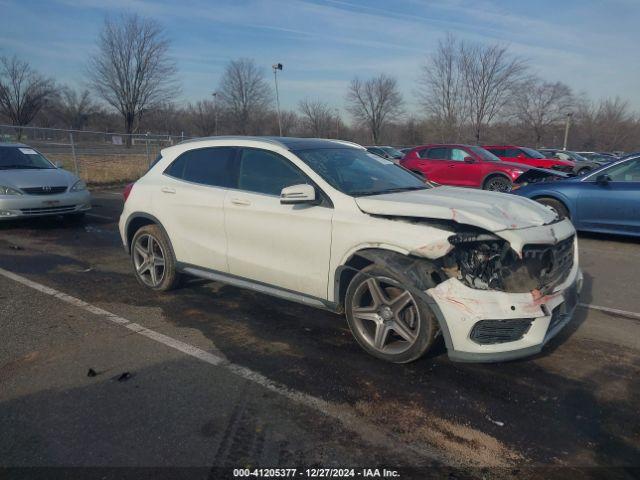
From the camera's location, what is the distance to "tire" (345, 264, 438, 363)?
3.38 metres

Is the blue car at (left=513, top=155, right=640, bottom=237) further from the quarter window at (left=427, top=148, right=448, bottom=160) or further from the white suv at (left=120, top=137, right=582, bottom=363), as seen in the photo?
the quarter window at (left=427, top=148, right=448, bottom=160)

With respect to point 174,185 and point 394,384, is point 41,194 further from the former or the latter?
point 394,384

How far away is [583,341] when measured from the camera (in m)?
4.11

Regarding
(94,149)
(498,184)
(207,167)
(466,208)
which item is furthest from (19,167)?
(94,149)

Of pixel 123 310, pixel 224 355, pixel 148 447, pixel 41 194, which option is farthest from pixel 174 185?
pixel 41 194

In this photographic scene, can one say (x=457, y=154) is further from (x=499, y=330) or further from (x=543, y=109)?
(x=543, y=109)

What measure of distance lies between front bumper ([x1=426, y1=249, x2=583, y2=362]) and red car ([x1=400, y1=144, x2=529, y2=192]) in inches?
397

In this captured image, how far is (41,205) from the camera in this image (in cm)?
871

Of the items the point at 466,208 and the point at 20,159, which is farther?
the point at 20,159

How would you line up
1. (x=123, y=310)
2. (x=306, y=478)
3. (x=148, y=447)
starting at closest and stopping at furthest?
1. (x=306, y=478)
2. (x=148, y=447)
3. (x=123, y=310)

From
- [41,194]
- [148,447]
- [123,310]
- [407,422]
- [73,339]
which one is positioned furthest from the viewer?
[41,194]

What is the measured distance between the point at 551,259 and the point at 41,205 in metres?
8.69

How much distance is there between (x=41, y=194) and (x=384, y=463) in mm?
8657

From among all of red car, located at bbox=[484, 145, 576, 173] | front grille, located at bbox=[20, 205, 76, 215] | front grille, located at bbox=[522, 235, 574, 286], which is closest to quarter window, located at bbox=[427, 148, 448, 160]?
red car, located at bbox=[484, 145, 576, 173]
